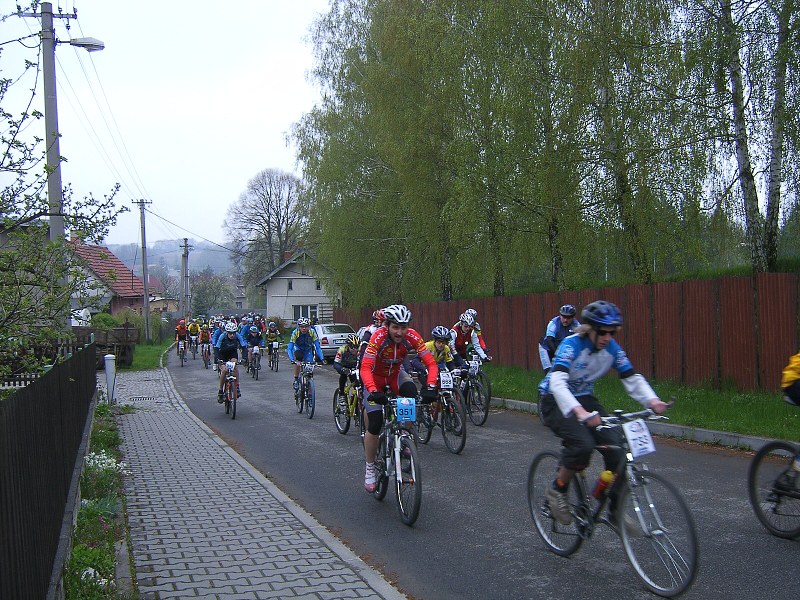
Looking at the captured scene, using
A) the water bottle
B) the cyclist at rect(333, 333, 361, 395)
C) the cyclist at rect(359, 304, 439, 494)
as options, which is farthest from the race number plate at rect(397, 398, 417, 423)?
the cyclist at rect(333, 333, 361, 395)

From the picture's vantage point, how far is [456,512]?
739 cm

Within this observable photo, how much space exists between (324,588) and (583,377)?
7.48 feet

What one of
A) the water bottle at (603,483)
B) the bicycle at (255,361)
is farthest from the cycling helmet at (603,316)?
the bicycle at (255,361)

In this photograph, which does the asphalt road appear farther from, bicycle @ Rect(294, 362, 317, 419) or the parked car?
the parked car

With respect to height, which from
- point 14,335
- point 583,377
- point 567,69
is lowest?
point 583,377

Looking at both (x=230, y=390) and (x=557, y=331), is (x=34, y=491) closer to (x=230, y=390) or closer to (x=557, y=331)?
(x=557, y=331)

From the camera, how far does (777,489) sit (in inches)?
233

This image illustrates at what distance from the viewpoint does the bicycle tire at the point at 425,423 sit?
37.0ft

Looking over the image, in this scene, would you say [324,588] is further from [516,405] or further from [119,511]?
[516,405]

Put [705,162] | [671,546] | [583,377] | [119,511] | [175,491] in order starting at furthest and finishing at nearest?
[705,162] < [175,491] < [119,511] < [583,377] < [671,546]

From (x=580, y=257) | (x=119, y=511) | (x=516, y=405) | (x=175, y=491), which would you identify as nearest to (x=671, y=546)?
(x=119, y=511)

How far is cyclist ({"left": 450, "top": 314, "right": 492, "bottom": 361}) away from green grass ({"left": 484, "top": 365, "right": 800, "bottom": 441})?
2.36 m

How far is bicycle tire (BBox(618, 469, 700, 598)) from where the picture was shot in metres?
4.63

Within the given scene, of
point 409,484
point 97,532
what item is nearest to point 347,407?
point 409,484
